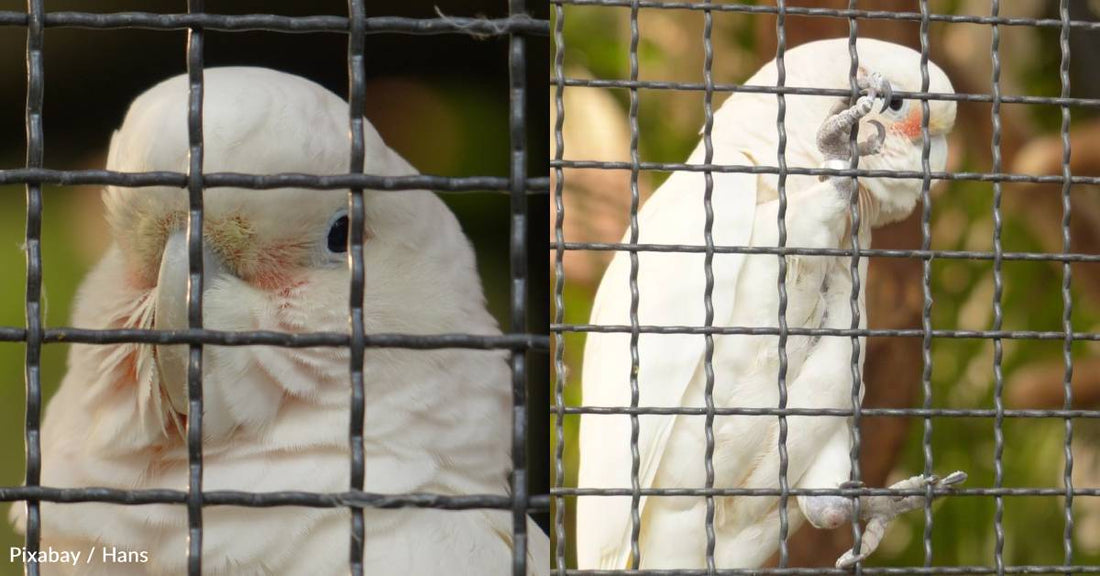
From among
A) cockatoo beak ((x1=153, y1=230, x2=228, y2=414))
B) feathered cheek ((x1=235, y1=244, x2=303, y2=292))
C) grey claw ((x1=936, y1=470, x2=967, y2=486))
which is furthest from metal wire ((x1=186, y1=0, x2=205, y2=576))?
grey claw ((x1=936, y1=470, x2=967, y2=486))

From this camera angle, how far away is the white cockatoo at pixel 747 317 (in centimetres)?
146

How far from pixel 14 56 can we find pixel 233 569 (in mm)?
521

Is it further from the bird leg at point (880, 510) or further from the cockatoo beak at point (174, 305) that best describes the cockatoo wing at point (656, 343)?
the cockatoo beak at point (174, 305)

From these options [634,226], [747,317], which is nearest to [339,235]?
[634,226]

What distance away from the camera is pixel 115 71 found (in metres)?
0.98

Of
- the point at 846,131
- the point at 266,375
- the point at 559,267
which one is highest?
the point at 846,131

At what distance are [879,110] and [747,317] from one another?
1.14ft

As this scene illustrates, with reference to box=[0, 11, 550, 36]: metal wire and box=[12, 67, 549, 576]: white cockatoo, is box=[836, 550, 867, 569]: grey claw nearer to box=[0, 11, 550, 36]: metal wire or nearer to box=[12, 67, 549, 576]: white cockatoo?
box=[12, 67, 549, 576]: white cockatoo

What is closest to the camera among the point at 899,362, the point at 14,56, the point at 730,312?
the point at 14,56

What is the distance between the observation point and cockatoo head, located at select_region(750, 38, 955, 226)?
1.47m

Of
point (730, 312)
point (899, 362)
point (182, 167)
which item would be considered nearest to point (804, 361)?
point (730, 312)

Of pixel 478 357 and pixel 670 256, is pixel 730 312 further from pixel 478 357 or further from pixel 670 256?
pixel 478 357

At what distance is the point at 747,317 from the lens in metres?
1.49

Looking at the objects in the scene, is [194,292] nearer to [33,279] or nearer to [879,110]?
[33,279]
